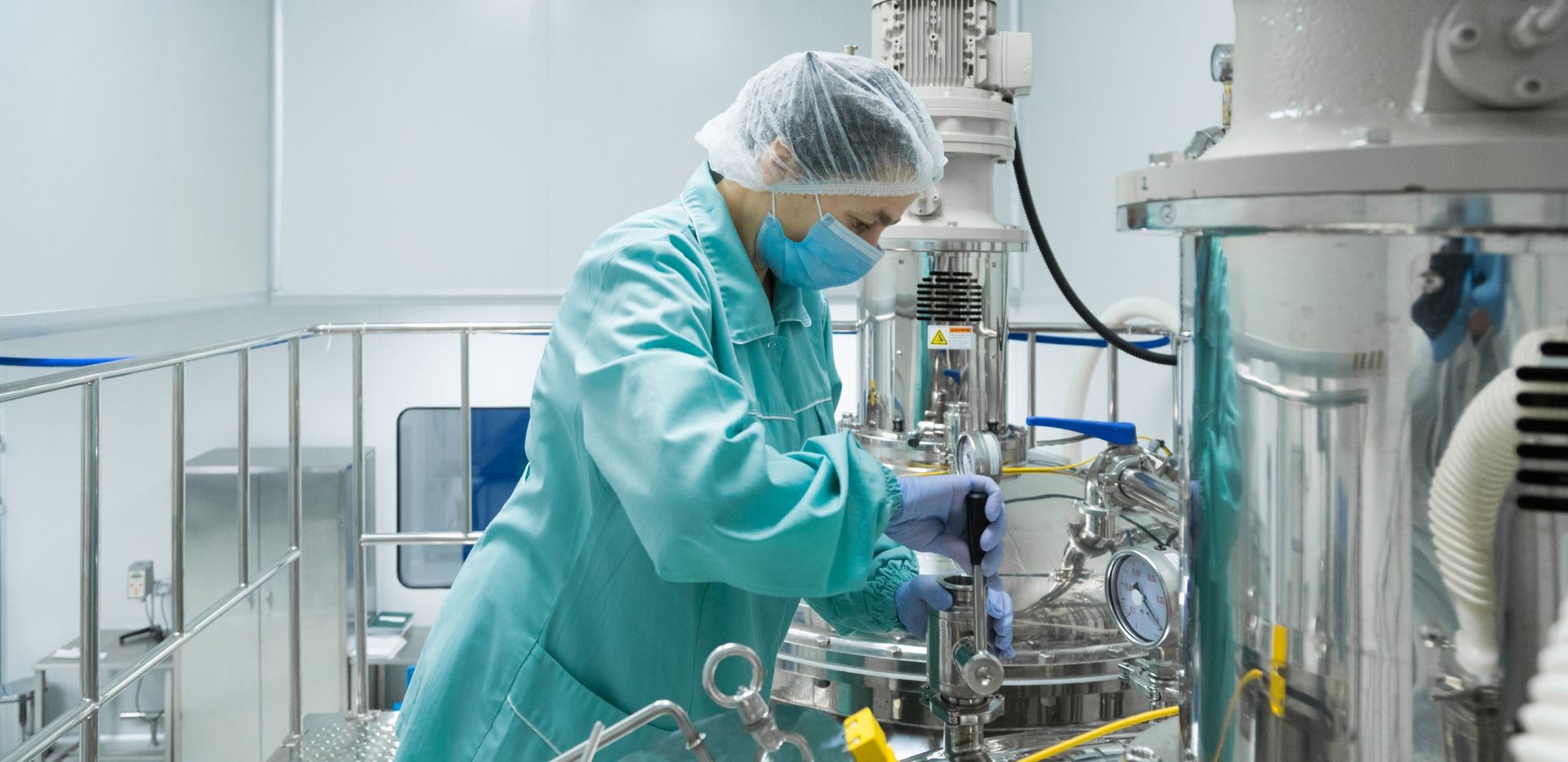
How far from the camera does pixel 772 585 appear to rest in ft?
3.07

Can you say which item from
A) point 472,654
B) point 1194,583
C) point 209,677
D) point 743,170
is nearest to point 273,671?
point 209,677

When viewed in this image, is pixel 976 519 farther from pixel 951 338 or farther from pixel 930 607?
pixel 951 338

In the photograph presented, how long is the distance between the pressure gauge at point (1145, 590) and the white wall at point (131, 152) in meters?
2.24

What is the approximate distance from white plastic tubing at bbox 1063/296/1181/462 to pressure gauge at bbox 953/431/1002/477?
1146 millimetres

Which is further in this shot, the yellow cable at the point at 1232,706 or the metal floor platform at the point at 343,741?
the metal floor platform at the point at 343,741

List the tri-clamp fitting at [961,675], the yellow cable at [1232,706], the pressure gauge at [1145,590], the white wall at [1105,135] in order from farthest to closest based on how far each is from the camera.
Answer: the white wall at [1105,135], the tri-clamp fitting at [961,675], the pressure gauge at [1145,590], the yellow cable at [1232,706]

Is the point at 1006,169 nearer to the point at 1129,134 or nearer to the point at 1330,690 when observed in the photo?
the point at 1129,134

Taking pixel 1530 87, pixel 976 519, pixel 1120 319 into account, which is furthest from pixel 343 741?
pixel 1530 87

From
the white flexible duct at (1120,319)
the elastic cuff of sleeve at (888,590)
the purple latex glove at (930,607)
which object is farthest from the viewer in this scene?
the white flexible duct at (1120,319)

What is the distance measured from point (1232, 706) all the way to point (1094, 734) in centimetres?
49

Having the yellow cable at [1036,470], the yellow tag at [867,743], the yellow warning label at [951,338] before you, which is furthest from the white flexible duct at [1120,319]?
the yellow tag at [867,743]

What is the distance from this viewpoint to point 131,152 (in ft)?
9.18

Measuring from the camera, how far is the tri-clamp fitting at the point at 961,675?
0.98 m

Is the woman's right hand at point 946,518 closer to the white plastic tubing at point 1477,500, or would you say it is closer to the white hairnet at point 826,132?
the white hairnet at point 826,132
